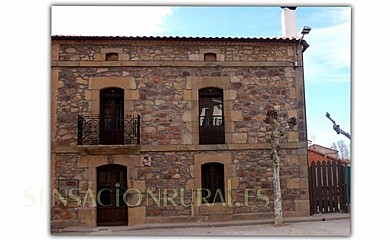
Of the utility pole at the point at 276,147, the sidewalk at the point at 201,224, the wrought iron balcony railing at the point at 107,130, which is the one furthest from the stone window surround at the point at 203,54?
the sidewalk at the point at 201,224

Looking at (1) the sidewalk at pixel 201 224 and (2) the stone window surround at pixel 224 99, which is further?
(2) the stone window surround at pixel 224 99

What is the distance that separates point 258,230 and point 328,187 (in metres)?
1.44

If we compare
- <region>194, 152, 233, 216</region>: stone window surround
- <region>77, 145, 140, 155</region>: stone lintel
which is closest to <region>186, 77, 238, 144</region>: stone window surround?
<region>194, 152, 233, 216</region>: stone window surround

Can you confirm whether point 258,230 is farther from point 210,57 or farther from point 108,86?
point 108,86

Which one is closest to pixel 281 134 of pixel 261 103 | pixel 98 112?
pixel 261 103

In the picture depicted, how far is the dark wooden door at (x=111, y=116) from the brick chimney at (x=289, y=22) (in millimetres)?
2428

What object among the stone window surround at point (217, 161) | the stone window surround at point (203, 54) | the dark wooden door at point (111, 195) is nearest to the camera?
the dark wooden door at point (111, 195)

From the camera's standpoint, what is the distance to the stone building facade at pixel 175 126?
5.46 meters

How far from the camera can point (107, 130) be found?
18.0ft

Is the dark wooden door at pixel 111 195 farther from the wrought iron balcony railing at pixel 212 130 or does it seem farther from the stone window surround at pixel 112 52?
the stone window surround at pixel 112 52

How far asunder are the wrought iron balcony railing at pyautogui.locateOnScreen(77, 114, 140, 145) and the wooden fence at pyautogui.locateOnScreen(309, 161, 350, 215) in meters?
2.61

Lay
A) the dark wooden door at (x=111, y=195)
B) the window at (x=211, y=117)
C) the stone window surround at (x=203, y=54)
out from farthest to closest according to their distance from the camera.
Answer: the stone window surround at (x=203, y=54) → the window at (x=211, y=117) → the dark wooden door at (x=111, y=195)

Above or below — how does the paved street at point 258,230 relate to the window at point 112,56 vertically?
below

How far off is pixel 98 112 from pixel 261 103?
2.34 meters
